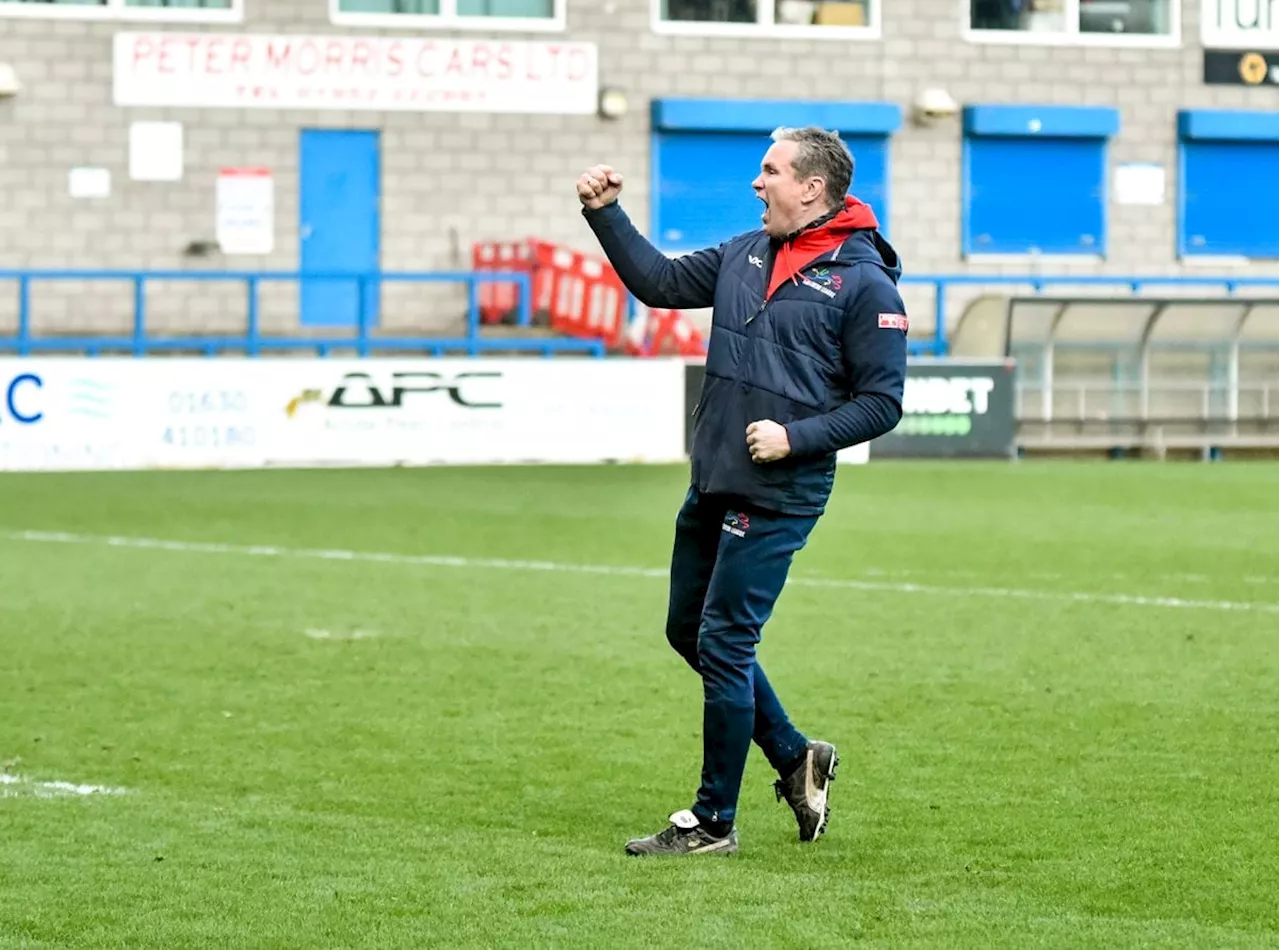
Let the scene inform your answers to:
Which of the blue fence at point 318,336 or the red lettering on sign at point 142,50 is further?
the red lettering on sign at point 142,50

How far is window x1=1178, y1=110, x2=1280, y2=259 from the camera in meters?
32.8

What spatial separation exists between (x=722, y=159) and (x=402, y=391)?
955 cm

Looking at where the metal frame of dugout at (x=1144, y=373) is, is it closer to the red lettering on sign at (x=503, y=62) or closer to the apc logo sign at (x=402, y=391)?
the apc logo sign at (x=402, y=391)

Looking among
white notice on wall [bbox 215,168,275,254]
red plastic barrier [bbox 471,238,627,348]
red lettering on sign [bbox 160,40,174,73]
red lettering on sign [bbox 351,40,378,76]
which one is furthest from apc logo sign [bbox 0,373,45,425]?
red lettering on sign [bbox 351,40,378,76]

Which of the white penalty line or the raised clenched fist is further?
the white penalty line

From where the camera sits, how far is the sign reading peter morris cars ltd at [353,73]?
29.1 metres

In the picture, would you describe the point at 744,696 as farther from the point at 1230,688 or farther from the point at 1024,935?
the point at 1230,688

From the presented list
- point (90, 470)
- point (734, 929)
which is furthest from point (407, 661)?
point (90, 470)

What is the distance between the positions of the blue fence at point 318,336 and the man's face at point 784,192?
1963 centimetres

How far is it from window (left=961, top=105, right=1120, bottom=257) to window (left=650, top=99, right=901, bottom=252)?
1.45 meters

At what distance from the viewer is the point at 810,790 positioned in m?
6.46

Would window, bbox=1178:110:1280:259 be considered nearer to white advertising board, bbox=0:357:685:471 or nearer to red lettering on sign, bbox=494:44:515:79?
red lettering on sign, bbox=494:44:515:79

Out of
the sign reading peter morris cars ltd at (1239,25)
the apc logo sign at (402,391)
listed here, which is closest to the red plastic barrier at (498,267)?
the apc logo sign at (402,391)

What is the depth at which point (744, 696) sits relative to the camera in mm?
6324
